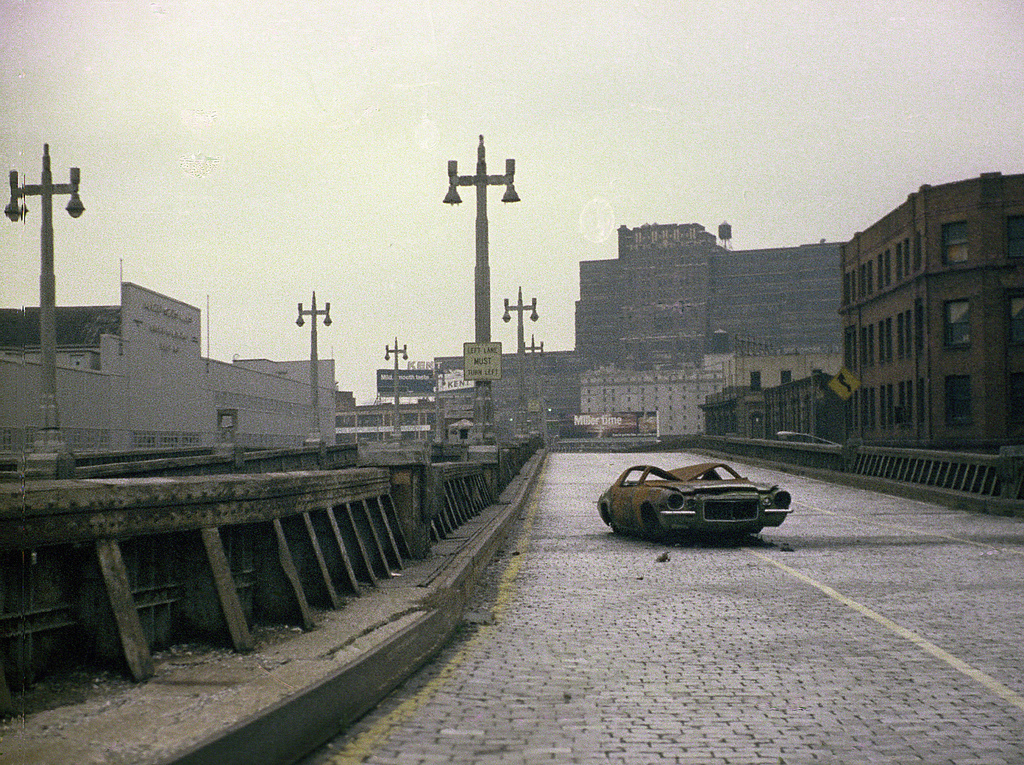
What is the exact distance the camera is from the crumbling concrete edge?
4.95m

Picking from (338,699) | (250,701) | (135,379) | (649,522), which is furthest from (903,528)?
(135,379)

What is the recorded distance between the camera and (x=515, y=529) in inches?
846

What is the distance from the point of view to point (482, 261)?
25.8 metres

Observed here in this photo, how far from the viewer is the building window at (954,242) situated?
54.5 meters

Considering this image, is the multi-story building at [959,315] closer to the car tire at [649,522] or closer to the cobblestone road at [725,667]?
the car tire at [649,522]

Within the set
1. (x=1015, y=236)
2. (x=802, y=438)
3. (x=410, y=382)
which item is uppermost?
(x=1015, y=236)

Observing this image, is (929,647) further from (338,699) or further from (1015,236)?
(1015,236)

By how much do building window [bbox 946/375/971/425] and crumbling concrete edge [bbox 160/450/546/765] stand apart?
47498 millimetres

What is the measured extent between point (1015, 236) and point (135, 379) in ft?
145

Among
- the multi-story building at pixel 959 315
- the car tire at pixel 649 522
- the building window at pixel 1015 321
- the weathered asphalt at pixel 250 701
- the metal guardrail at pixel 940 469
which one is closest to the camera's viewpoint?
the weathered asphalt at pixel 250 701

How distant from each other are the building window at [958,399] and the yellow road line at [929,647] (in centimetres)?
4353

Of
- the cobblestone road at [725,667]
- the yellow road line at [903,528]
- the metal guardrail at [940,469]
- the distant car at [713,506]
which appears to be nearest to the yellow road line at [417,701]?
the cobblestone road at [725,667]

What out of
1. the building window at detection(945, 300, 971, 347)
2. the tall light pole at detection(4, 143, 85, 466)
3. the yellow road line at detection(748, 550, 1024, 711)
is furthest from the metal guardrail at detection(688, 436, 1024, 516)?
the tall light pole at detection(4, 143, 85, 466)

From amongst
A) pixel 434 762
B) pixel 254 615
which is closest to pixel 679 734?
pixel 434 762
